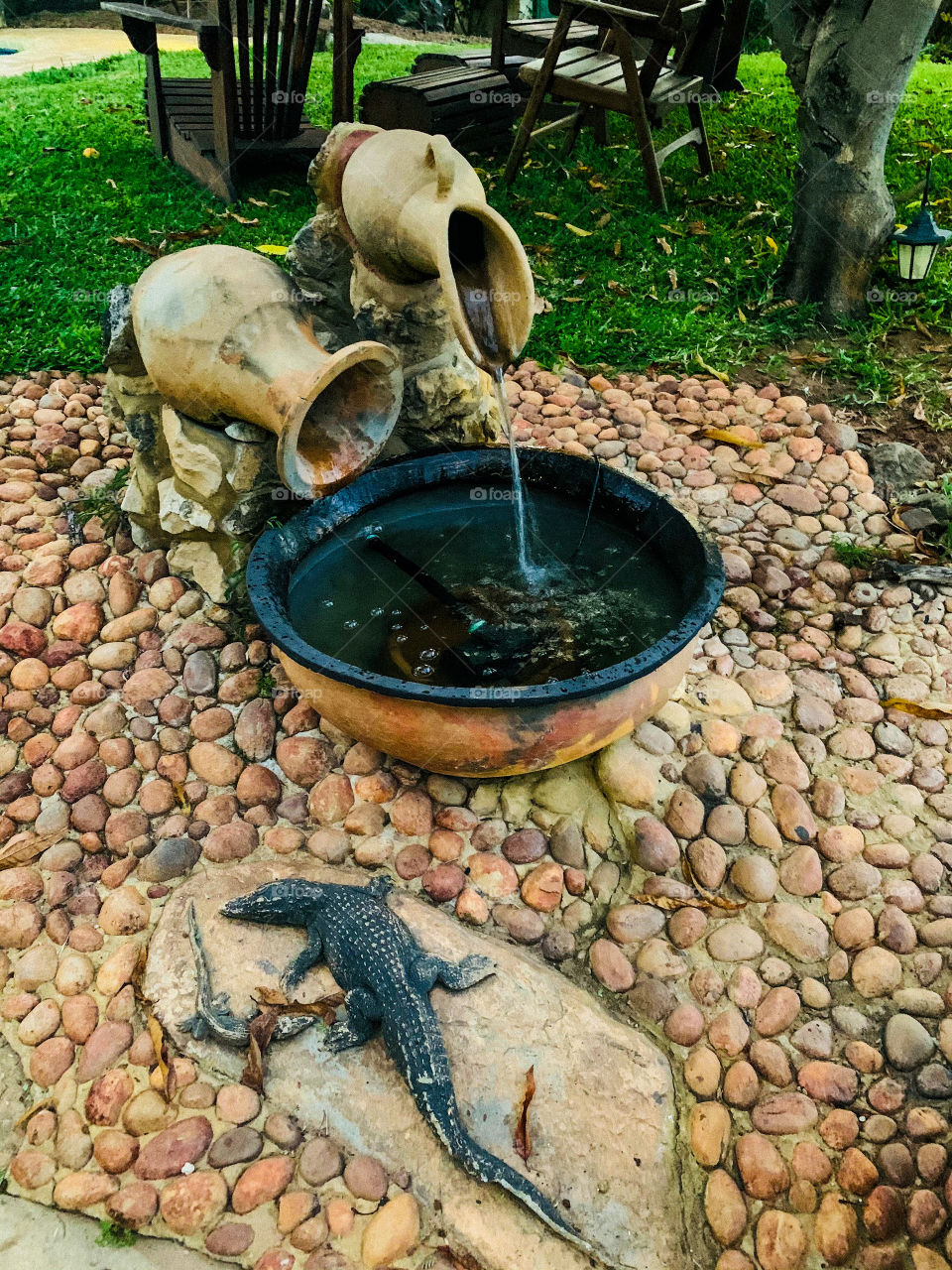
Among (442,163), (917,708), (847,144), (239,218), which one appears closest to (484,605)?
(442,163)

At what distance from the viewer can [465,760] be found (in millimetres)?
2615

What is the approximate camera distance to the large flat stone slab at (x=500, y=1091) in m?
2.08

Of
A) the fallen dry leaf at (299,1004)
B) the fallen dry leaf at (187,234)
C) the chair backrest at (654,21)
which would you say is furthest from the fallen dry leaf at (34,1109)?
the chair backrest at (654,21)

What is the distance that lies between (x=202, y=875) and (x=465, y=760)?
2.74 ft

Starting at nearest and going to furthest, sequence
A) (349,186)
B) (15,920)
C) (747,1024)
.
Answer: (747,1024) < (15,920) < (349,186)

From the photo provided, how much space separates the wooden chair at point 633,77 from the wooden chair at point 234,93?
4.87 ft

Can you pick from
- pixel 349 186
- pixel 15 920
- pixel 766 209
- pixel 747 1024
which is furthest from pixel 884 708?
pixel 766 209

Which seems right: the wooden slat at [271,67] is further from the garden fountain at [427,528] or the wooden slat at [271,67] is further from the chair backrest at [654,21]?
the garden fountain at [427,528]

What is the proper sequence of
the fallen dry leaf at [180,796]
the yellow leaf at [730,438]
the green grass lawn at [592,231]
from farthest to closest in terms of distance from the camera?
the green grass lawn at [592,231], the yellow leaf at [730,438], the fallen dry leaf at [180,796]

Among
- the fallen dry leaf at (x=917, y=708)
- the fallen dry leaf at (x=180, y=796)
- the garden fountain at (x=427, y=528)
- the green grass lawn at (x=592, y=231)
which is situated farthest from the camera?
the green grass lawn at (x=592, y=231)

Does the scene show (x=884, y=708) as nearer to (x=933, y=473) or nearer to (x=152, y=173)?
(x=933, y=473)

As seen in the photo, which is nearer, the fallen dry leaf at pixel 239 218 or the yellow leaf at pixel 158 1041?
the yellow leaf at pixel 158 1041

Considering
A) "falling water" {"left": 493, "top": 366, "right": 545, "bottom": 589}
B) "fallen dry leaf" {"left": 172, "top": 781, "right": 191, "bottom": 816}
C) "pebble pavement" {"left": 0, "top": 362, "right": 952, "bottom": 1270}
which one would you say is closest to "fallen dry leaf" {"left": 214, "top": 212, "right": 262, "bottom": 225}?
"pebble pavement" {"left": 0, "top": 362, "right": 952, "bottom": 1270}

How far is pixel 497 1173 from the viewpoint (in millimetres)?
2061
